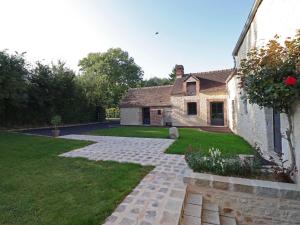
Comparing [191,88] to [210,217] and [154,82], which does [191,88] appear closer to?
[210,217]

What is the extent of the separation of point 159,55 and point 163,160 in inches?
565

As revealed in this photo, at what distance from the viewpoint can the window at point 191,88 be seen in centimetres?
2048

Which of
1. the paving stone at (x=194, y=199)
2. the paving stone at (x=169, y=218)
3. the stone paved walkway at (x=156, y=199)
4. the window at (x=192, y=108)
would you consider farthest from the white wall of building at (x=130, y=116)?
the paving stone at (x=169, y=218)

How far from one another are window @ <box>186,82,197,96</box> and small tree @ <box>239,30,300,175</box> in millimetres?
16627

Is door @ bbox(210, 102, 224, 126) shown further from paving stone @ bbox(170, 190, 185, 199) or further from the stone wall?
paving stone @ bbox(170, 190, 185, 199)

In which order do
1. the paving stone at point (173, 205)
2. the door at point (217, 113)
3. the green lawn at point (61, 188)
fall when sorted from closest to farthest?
the green lawn at point (61, 188)
the paving stone at point (173, 205)
the door at point (217, 113)

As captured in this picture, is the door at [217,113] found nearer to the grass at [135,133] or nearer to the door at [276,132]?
the grass at [135,133]

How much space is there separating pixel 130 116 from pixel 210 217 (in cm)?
2066

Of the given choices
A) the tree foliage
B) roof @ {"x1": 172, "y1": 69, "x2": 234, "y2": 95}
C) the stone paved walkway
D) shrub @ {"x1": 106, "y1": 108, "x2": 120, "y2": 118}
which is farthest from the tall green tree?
the stone paved walkway

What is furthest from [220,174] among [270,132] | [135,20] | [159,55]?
[159,55]

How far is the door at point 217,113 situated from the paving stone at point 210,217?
1676 cm

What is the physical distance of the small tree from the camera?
3.31 metres

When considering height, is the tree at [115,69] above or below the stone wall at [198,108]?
above

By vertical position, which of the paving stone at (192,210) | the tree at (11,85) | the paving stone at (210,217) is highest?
the tree at (11,85)
